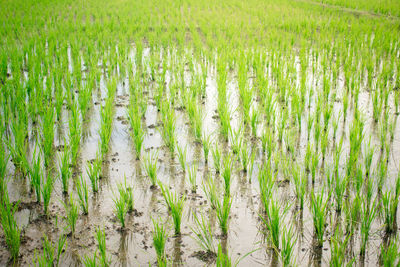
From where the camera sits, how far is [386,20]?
8.66 meters


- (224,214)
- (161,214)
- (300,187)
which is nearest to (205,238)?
(224,214)

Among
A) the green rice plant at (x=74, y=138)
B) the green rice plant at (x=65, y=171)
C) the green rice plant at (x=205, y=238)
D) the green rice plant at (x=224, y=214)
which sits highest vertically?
the green rice plant at (x=74, y=138)

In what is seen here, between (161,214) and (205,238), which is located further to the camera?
(161,214)

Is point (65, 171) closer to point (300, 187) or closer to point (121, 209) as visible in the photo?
point (121, 209)

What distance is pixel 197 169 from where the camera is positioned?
2812mm

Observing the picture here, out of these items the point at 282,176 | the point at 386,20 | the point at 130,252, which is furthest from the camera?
the point at 386,20

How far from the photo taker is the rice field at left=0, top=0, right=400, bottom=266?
1980 mm

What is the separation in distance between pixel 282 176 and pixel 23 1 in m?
9.72

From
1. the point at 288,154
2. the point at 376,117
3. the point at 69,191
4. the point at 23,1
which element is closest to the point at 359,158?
the point at 288,154

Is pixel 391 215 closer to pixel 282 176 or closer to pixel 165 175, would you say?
pixel 282 176

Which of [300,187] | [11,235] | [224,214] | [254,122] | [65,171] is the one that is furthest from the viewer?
[254,122]

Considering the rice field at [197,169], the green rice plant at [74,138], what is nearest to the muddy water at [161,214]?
the rice field at [197,169]

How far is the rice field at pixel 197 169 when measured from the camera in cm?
198

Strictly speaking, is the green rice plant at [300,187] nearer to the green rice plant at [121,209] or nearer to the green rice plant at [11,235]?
the green rice plant at [121,209]
